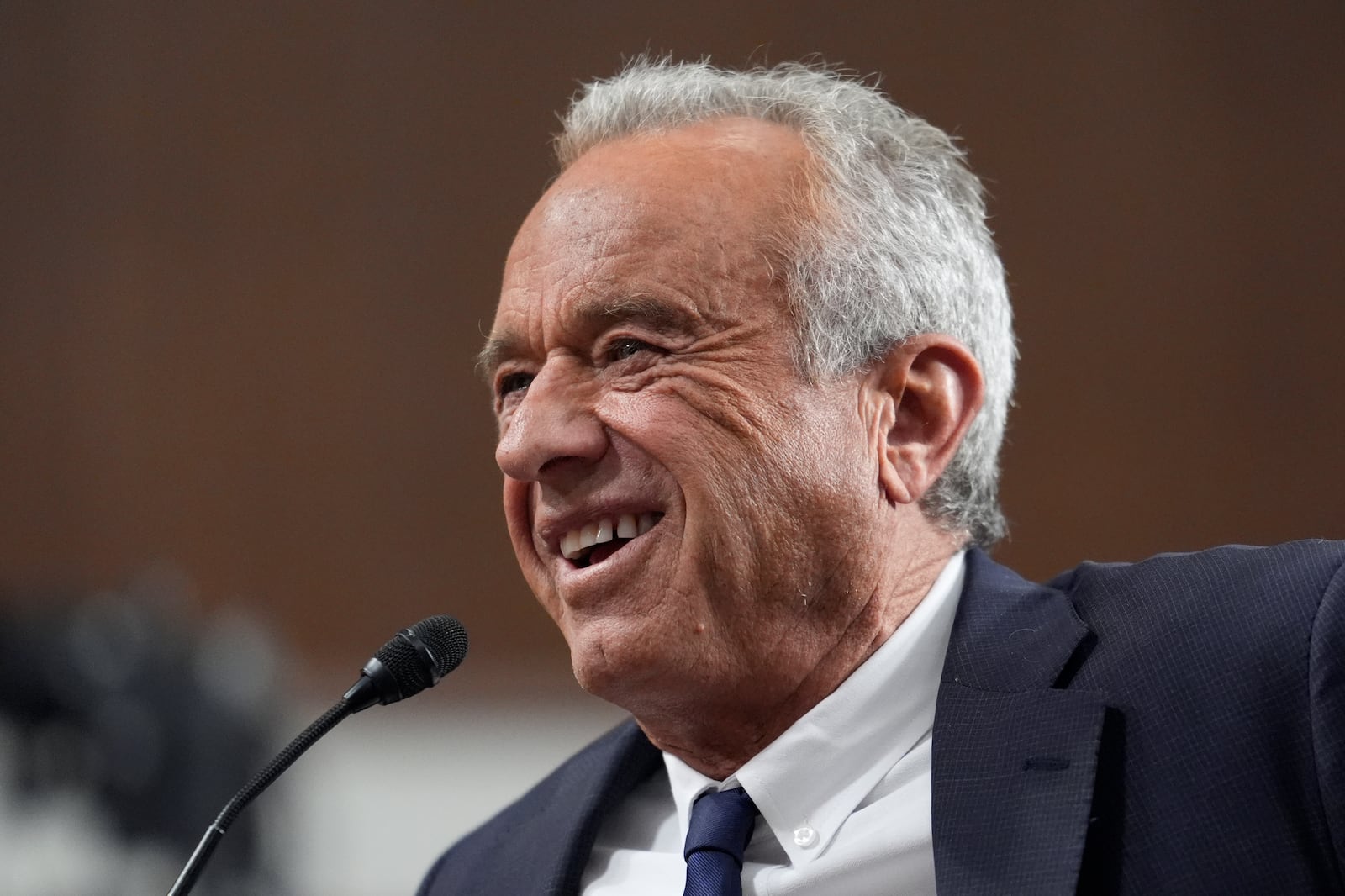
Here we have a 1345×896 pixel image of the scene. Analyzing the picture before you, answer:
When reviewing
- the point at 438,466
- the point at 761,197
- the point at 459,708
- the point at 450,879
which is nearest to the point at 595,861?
the point at 450,879

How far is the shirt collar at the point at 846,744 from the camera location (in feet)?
5.24

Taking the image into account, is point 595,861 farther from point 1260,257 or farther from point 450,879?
point 1260,257

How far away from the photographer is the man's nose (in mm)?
1633

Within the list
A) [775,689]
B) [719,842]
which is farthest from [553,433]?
[719,842]

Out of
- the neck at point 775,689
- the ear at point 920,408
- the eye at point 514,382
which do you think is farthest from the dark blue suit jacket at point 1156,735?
the eye at point 514,382

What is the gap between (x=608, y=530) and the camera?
1.65m

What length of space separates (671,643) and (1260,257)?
3.03m

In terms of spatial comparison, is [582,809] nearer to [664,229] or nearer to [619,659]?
[619,659]

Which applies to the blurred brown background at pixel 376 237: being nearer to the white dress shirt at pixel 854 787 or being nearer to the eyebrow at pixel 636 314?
the white dress shirt at pixel 854 787

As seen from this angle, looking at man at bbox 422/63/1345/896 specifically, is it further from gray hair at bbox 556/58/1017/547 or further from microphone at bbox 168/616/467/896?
microphone at bbox 168/616/467/896

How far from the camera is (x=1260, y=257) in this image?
3979 millimetres

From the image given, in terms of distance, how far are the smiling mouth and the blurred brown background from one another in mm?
2557

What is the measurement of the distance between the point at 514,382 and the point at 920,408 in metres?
0.53

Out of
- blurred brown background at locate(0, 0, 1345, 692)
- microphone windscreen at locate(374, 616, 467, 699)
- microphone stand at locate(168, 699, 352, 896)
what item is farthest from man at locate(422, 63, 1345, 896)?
blurred brown background at locate(0, 0, 1345, 692)
